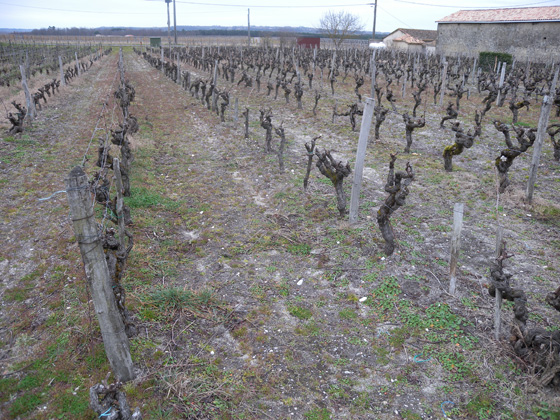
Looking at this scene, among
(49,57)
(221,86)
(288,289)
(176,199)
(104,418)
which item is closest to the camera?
(104,418)


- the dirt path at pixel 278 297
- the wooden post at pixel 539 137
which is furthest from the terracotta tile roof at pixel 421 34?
the wooden post at pixel 539 137

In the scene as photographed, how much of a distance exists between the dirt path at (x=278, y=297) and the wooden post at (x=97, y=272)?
1.07ft

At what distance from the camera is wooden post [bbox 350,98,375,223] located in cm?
661

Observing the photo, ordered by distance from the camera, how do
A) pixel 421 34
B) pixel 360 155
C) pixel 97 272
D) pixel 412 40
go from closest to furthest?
1. pixel 97 272
2. pixel 360 155
3. pixel 412 40
4. pixel 421 34

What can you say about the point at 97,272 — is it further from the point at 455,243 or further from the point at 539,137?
the point at 539,137

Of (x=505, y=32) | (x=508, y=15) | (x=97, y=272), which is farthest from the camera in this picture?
(x=508, y=15)

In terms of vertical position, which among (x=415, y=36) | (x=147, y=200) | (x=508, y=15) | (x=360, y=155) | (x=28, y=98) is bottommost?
(x=147, y=200)

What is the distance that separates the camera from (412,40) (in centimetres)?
5047

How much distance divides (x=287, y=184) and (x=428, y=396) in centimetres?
579

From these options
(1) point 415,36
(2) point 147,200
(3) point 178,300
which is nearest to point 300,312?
(3) point 178,300

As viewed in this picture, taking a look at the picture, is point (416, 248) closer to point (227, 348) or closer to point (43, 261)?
point (227, 348)

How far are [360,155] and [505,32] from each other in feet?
121

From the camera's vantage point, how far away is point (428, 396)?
3775 millimetres

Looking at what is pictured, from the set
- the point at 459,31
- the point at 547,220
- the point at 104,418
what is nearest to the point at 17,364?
the point at 104,418
